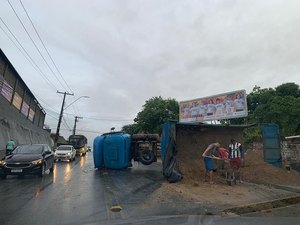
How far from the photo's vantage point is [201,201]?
8.73 m

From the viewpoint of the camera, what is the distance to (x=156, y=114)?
43.0 metres

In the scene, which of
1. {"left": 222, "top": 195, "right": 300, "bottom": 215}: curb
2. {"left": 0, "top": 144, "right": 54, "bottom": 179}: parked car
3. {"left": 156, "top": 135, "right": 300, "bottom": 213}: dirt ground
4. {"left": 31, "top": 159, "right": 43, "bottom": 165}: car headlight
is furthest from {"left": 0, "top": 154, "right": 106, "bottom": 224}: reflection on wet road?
{"left": 222, "top": 195, "right": 300, "bottom": 215}: curb

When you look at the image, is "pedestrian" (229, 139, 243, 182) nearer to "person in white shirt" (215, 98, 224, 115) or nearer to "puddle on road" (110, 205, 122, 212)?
"puddle on road" (110, 205, 122, 212)

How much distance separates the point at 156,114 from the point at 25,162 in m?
30.0

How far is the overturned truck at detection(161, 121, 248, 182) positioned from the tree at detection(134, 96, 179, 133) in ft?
85.0

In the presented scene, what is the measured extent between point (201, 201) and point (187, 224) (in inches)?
93.6

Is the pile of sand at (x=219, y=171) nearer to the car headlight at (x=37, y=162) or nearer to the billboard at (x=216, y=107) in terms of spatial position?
the car headlight at (x=37, y=162)

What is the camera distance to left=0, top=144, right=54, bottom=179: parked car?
13523 mm

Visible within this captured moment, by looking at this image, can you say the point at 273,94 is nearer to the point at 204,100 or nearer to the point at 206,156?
the point at 204,100

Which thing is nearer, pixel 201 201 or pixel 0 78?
pixel 201 201

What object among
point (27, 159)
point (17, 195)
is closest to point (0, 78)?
point (27, 159)

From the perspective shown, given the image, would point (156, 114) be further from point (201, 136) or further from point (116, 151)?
point (201, 136)

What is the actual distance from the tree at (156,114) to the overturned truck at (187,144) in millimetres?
25919

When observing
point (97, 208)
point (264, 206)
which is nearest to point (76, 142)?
point (97, 208)
